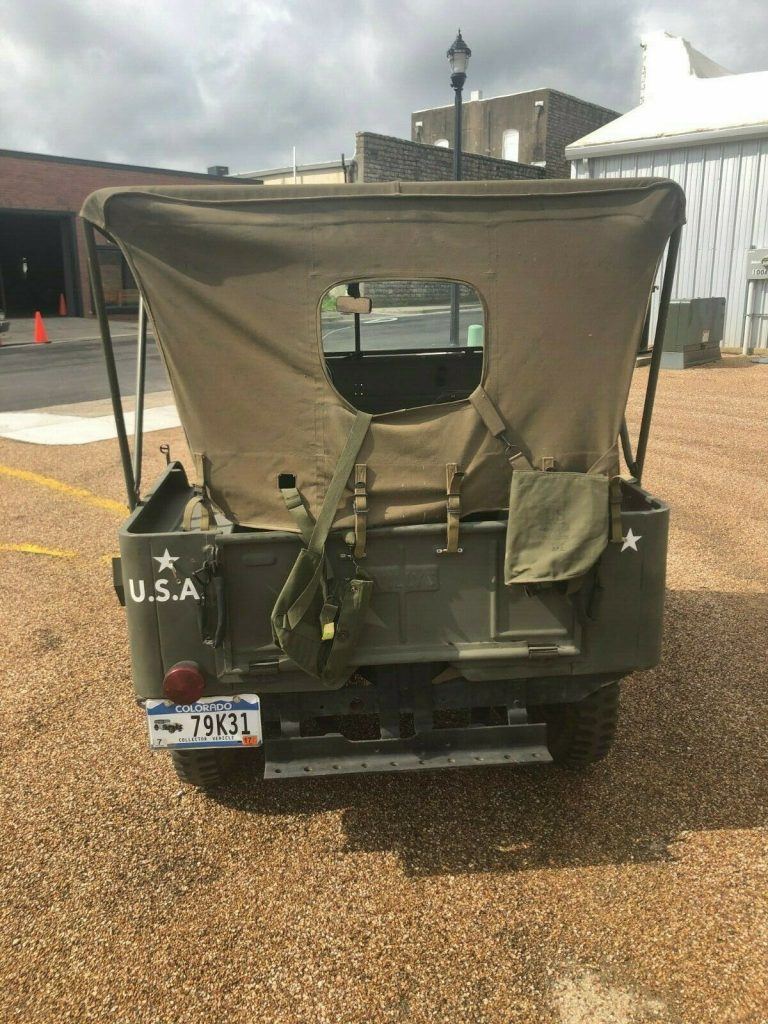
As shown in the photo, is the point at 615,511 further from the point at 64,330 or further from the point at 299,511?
the point at 64,330

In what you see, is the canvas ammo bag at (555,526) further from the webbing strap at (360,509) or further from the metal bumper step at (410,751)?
the metal bumper step at (410,751)

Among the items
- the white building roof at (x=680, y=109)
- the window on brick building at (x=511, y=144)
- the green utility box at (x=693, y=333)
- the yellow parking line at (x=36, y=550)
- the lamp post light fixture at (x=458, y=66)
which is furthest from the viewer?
the window on brick building at (x=511, y=144)

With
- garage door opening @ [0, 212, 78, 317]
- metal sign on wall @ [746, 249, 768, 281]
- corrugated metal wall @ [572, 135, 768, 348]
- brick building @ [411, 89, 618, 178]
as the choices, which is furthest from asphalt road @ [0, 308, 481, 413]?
brick building @ [411, 89, 618, 178]

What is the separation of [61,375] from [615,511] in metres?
17.3

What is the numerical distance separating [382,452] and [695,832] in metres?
1.90

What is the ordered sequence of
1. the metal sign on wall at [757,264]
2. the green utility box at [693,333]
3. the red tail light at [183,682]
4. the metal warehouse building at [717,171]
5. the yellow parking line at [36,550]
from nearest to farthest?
1. the red tail light at [183,682]
2. the yellow parking line at [36,550]
3. the green utility box at [693,333]
4. the metal sign on wall at [757,264]
5. the metal warehouse building at [717,171]

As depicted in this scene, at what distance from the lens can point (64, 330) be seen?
2908 cm

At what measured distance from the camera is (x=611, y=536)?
296cm

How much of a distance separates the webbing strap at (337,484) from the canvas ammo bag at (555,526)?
556 mm

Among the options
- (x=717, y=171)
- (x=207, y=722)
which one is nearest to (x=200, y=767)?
(x=207, y=722)

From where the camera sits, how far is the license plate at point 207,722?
3029 millimetres

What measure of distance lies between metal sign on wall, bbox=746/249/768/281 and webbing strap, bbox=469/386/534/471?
16.4 meters

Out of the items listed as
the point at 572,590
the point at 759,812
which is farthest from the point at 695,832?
the point at 572,590

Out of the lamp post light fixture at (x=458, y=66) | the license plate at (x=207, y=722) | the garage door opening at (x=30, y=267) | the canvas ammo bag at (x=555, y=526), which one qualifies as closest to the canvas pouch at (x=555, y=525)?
the canvas ammo bag at (x=555, y=526)
